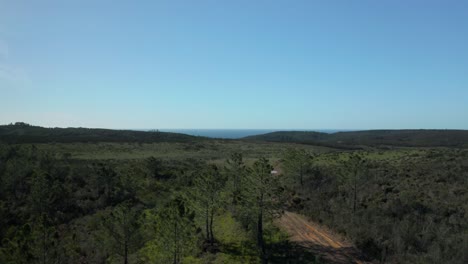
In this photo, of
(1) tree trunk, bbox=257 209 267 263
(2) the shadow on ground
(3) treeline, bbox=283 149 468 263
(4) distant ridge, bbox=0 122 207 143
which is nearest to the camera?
(2) the shadow on ground

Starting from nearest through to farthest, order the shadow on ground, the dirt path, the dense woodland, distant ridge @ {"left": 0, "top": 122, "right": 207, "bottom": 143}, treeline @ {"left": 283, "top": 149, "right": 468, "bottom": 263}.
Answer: the dense woodland < the shadow on ground < the dirt path < treeline @ {"left": 283, "top": 149, "right": 468, "bottom": 263} < distant ridge @ {"left": 0, "top": 122, "right": 207, "bottom": 143}

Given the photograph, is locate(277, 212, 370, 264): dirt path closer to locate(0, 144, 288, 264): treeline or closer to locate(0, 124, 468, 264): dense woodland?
locate(0, 124, 468, 264): dense woodland

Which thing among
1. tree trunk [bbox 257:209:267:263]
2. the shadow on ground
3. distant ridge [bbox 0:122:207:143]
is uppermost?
distant ridge [bbox 0:122:207:143]

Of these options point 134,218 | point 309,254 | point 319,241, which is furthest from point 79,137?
point 309,254

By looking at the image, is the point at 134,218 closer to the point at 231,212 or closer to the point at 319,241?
the point at 231,212

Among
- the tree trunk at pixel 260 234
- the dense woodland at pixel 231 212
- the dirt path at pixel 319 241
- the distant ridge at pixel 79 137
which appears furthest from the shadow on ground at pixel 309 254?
the distant ridge at pixel 79 137

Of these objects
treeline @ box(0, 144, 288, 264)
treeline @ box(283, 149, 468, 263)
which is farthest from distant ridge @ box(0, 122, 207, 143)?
treeline @ box(283, 149, 468, 263)

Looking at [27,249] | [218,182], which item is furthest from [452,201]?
[27,249]
